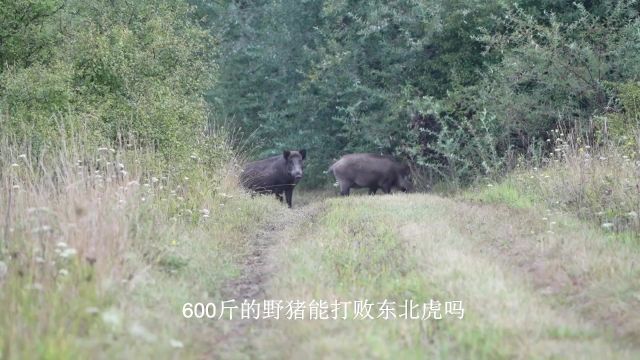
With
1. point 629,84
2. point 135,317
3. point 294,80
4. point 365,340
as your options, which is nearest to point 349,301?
point 365,340

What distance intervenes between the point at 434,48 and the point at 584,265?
573 inches

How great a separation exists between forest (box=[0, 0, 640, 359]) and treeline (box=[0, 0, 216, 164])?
2.0 inches

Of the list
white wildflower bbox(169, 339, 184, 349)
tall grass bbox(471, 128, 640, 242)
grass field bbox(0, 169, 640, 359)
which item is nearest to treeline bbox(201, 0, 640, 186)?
tall grass bbox(471, 128, 640, 242)

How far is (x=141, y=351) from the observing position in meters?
5.79

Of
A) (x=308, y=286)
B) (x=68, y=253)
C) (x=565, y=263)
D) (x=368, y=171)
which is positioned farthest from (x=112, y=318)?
(x=368, y=171)

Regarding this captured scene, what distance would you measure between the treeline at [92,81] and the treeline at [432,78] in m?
6.11

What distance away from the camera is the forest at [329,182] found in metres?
6.51

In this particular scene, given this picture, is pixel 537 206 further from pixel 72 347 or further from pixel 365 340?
pixel 72 347

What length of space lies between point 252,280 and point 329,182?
56.0ft

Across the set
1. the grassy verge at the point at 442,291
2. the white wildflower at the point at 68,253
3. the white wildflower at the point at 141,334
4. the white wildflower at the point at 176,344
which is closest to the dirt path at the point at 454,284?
the grassy verge at the point at 442,291

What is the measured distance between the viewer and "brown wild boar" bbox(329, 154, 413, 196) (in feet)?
70.7

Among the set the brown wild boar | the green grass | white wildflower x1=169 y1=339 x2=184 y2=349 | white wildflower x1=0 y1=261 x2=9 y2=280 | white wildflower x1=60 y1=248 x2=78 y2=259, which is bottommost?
the brown wild boar

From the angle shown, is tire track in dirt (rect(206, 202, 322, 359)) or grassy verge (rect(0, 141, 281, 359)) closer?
grassy verge (rect(0, 141, 281, 359))

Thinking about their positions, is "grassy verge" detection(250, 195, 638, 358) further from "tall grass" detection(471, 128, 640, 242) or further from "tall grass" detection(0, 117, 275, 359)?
"tall grass" detection(0, 117, 275, 359)
